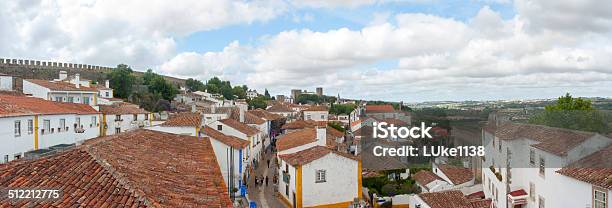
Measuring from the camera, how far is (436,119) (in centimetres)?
1352

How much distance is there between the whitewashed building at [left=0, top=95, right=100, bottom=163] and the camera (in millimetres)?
16516

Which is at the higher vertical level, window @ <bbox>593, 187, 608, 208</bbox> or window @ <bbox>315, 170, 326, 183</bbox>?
window @ <bbox>593, 187, 608, 208</bbox>

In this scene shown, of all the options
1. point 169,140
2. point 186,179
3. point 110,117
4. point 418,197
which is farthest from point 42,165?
point 110,117

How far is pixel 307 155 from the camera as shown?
2372cm

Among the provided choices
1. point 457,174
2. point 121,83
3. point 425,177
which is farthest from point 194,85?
point 457,174

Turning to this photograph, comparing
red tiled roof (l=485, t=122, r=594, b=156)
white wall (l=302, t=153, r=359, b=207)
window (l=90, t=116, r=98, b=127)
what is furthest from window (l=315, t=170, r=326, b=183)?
window (l=90, t=116, r=98, b=127)

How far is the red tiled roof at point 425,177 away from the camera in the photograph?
27.4 metres

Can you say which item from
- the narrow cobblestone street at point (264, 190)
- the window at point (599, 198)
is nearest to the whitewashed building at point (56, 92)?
the narrow cobblestone street at point (264, 190)

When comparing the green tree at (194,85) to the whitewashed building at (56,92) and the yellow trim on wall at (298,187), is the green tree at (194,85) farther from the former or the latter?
the yellow trim on wall at (298,187)

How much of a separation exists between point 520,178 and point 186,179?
13.8m

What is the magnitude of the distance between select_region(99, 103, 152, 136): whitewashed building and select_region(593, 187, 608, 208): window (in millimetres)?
27840

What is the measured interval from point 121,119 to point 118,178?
97.5 feet

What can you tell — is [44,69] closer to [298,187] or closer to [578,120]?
[298,187]

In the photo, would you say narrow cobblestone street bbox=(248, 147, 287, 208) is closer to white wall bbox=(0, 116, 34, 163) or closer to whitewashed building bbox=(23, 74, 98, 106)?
white wall bbox=(0, 116, 34, 163)
